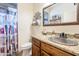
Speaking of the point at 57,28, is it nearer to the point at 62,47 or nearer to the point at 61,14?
the point at 61,14

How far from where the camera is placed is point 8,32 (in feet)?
4.86

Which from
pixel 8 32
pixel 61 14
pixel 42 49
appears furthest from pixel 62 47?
pixel 8 32

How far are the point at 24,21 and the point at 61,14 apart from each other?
0.53 meters

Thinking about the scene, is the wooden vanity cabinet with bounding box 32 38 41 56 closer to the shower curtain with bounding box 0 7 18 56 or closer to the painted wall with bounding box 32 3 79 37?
the painted wall with bounding box 32 3 79 37

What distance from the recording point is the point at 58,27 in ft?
5.19

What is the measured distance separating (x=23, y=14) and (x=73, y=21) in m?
0.70

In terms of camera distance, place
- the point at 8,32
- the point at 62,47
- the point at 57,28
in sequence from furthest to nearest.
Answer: the point at 57,28 → the point at 8,32 → the point at 62,47

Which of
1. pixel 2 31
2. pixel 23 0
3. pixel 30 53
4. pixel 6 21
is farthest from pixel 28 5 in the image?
pixel 30 53

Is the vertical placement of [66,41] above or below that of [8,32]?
below

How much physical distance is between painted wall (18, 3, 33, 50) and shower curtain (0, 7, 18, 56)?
5cm

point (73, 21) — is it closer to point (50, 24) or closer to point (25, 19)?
point (50, 24)

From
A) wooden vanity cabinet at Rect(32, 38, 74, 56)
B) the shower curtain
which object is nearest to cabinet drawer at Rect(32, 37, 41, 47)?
wooden vanity cabinet at Rect(32, 38, 74, 56)

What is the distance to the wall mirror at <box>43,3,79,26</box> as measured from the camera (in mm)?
1487

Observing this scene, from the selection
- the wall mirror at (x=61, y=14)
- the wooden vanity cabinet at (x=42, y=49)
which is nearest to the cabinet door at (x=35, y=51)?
the wooden vanity cabinet at (x=42, y=49)
